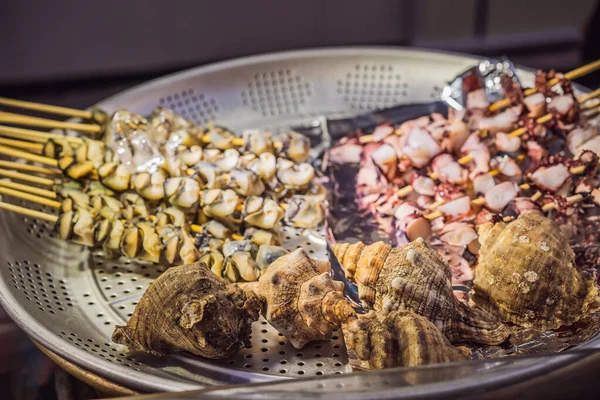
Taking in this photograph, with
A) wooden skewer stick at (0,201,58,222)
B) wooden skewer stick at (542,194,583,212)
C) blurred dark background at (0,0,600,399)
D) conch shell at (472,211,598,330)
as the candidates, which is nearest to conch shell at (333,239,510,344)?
conch shell at (472,211,598,330)

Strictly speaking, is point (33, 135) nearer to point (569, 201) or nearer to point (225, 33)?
point (569, 201)

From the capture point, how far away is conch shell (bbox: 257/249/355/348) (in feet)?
4.78

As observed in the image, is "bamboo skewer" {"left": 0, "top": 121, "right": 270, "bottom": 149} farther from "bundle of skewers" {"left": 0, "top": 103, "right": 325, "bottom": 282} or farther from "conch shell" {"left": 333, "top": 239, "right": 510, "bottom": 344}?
"conch shell" {"left": 333, "top": 239, "right": 510, "bottom": 344}

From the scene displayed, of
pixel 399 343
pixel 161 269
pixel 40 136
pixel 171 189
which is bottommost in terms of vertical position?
pixel 161 269

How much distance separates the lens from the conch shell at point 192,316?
1.42 m

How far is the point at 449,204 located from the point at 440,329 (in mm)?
512

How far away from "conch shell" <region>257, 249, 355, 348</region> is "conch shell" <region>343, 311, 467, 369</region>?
98 millimetres

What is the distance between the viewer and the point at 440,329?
1.43 meters

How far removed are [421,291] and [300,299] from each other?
271mm

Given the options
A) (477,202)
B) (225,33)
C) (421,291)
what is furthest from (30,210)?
(225,33)

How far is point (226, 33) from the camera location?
365 centimetres

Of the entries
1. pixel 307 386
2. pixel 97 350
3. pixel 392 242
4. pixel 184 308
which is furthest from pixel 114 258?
pixel 307 386

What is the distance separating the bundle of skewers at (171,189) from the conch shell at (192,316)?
220 millimetres

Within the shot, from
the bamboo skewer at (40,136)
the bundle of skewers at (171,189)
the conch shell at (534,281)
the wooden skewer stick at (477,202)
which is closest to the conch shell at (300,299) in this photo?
the bundle of skewers at (171,189)
